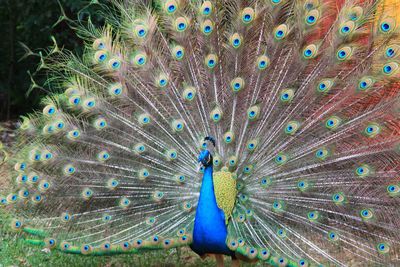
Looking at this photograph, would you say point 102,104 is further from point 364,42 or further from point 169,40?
point 364,42

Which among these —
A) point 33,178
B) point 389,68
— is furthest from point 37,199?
point 389,68

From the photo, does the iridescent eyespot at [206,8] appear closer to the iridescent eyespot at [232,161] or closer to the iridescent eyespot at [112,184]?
the iridescent eyespot at [232,161]

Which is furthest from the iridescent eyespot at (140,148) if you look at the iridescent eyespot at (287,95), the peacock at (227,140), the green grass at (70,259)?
the green grass at (70,259)

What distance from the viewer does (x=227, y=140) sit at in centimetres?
434

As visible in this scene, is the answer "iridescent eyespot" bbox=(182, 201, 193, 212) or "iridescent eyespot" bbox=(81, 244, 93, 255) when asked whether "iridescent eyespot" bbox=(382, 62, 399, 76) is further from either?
"iridescent eyespot" bbox=(81, 244, 93, 255)

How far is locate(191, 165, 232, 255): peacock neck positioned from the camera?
13.8ft

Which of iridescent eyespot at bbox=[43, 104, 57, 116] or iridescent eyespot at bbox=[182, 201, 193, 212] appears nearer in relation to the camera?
iridescent eyespot at bbox=[182, 201, 193, 212]

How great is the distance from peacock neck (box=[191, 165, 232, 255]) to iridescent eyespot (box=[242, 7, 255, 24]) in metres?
0.91

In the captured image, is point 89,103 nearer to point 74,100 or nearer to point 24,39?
point 74,100

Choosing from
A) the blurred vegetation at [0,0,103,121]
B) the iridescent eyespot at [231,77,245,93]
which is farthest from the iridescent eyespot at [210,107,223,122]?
the blurred vegetation at [0,0,103,121]

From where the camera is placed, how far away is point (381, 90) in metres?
4.23

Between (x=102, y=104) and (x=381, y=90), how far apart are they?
5.61 ft

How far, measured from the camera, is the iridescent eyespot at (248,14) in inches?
169

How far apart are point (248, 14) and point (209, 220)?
1243 mm
